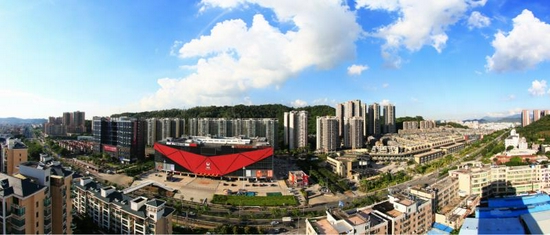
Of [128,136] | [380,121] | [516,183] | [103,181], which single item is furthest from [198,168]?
[380,121]

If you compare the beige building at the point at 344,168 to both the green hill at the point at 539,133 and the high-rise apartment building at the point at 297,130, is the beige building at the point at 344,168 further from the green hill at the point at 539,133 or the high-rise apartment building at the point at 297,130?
the green hill at the point at 539,133

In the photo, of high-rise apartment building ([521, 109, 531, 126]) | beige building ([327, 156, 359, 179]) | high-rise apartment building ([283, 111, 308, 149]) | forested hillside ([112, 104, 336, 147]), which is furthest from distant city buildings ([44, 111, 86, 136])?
high-rise apartment building ([521, 109, 531, 126])

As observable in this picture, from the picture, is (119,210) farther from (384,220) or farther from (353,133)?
(353,133)

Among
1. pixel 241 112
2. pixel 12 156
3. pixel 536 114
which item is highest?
pixel 241 112

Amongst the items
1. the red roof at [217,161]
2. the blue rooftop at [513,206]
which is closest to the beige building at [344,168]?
the red roof at [217,161]

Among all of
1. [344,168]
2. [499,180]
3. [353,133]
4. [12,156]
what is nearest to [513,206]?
[499,180]

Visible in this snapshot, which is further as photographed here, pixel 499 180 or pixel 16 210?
pixel 499 180
